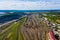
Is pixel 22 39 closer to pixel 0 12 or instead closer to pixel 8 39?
pixel 8 39

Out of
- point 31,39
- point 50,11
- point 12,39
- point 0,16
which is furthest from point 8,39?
point 50,11

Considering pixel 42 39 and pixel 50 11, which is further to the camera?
pixel 50 11

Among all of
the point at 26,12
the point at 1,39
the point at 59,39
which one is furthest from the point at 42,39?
the point at 26,12

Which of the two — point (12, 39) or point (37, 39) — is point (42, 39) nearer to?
point (37, 39)

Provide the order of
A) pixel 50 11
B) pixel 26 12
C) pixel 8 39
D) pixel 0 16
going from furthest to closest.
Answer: pixel 50 11 → pixel 26 12 → pixel 0 16 → pixel 8 39

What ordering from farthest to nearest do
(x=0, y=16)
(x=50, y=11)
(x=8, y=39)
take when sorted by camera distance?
(x=50, y=11), (x=0, y=16), (x=8, y=39)

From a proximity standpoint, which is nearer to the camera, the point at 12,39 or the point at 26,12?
the point at 12,39

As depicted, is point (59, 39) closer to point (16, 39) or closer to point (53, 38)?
point (53, 38)

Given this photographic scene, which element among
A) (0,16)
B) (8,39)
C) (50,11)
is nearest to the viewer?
(8,39)
